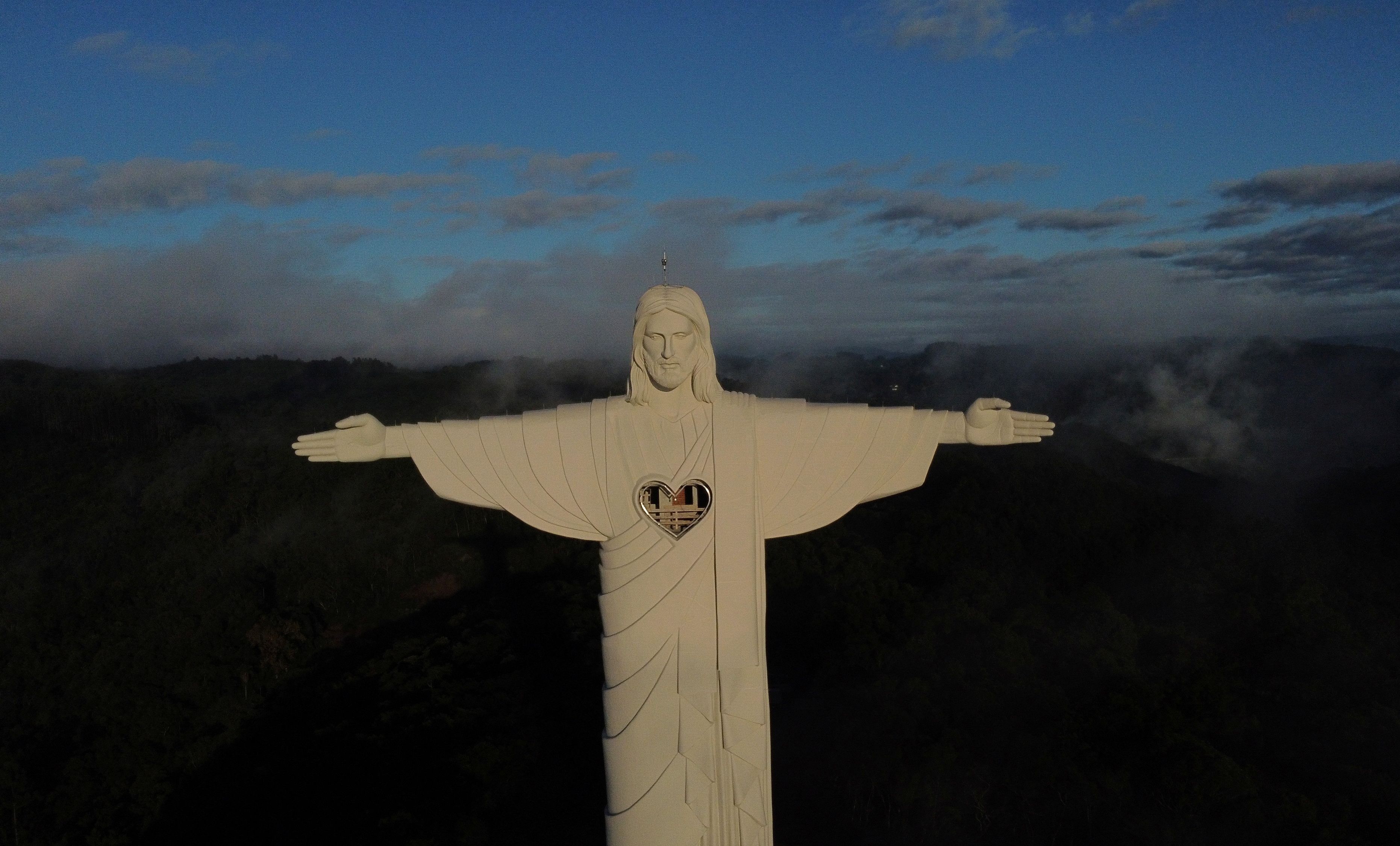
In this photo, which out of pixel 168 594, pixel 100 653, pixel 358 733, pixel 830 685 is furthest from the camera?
pixel 168 594

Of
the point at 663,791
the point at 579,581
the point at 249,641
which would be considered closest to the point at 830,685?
the point at 579,581

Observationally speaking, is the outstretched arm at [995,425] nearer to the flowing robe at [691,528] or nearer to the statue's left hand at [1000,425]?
the statue's left hand at [1000,425]

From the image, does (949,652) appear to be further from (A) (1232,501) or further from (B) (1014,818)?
(A) (1232,501)

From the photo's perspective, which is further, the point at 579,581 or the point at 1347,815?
the point at 579,581

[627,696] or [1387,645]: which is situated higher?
[627,696]

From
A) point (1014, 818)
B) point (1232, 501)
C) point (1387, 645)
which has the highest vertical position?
point (1232, 501)

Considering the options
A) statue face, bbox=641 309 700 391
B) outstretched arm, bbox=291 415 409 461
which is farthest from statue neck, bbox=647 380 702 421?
outstretched arm, bbox=291 415 409 461

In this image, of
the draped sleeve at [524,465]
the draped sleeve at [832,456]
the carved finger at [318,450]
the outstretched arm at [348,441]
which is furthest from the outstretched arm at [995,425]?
the carved finger at [318,450]
